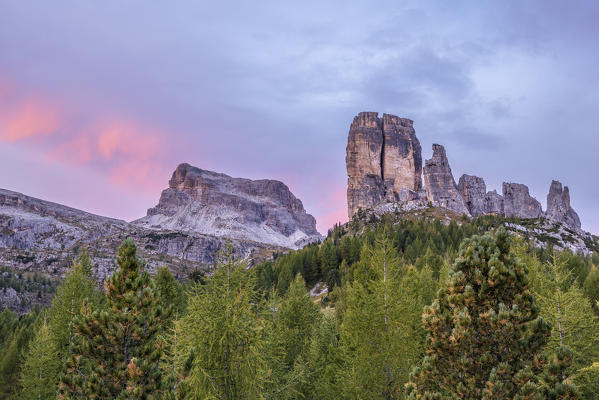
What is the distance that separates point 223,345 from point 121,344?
3768 mm

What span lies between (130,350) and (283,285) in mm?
71548

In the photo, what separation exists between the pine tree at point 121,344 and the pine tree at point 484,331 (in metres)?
8.84

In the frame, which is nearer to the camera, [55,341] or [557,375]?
[557,375]

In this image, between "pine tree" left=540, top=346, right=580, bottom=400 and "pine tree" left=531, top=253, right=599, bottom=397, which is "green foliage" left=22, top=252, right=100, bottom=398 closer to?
"pine tree" left=540, top=346, right=580, bottom=400

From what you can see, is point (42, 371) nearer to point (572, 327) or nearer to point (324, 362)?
point (324, 362)

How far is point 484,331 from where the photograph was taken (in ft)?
34.7

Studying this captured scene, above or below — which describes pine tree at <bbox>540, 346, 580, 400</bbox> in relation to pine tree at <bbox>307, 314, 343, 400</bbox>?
above

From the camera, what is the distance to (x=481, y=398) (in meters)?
10.2

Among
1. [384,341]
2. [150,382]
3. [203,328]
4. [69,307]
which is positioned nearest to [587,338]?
[384,341]

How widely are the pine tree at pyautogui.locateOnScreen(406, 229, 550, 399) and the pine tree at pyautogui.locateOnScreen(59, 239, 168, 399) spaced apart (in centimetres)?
884

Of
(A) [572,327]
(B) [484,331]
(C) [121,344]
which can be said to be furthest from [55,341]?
(A) [572,327]

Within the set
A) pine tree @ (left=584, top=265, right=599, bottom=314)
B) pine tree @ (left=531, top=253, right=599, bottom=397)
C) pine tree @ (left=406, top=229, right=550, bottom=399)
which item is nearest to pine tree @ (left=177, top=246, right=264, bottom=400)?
pine tree @ (left=406, top=229, right=550, bottom=399)

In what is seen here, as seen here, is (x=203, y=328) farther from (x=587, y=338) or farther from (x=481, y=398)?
(x=587, y=338)

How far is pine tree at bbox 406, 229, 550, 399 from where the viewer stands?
10125mm
